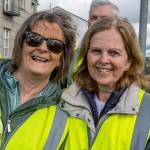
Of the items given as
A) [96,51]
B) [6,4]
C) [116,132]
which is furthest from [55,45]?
[6,4]

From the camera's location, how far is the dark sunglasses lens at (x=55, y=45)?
2.78 meters

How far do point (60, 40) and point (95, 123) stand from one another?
774mm

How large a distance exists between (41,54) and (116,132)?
92 cm

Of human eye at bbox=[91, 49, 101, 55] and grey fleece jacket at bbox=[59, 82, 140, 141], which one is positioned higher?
human eye at bbox=[91, 49, 101, 55]

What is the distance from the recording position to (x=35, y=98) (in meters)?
2.73

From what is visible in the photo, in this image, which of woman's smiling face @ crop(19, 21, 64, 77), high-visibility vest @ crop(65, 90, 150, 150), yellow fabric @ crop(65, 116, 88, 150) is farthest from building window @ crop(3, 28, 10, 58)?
high-visibility vest @ crop(65, 90, 150, 150)

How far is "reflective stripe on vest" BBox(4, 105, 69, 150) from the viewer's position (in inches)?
99.4

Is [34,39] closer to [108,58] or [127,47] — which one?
[108,58]

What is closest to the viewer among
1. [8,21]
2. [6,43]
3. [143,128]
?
[143,128]

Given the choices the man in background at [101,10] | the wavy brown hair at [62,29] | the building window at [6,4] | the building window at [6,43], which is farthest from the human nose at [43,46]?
the building window at [6,4]

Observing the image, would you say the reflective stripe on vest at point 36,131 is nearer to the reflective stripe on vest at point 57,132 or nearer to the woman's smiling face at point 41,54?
the reflective stripe on vest at point 57,132

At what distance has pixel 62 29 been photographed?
9.43 ft

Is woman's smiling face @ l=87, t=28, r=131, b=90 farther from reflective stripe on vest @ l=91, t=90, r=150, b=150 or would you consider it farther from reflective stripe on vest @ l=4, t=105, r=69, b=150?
reflective stripe on vest @ l=4, t=105, r=69, b=150

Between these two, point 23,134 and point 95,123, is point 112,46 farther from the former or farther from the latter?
point 23,134
